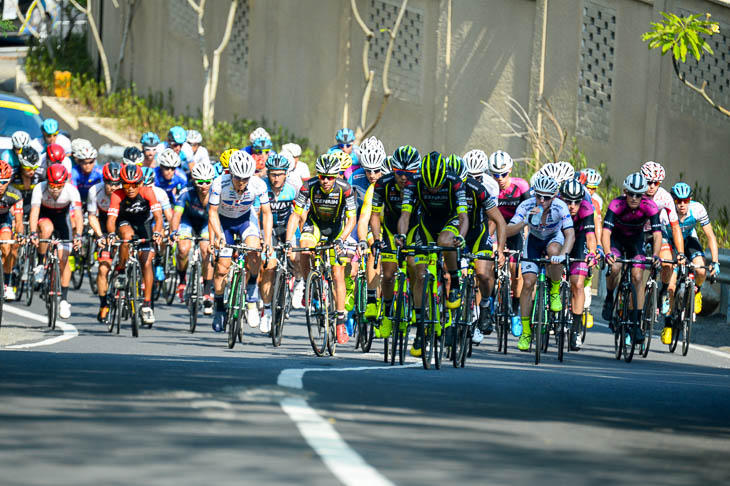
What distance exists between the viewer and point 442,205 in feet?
40.2

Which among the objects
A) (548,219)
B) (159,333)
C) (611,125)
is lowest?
(159,333)

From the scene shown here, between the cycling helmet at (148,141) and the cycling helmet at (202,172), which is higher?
the cycling helmet at (148,141)

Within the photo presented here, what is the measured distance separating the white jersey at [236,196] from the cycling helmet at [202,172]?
4.11 feet

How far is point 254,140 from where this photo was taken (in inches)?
687

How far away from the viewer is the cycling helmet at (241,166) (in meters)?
14.4

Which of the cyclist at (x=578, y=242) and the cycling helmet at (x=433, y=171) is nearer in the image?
the cycling helmet at (x=433, y=171)

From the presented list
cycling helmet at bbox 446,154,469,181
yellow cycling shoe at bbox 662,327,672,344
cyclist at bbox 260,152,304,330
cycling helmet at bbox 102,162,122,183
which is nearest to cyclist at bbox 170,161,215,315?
cyclist at bbox 260,152,304,330

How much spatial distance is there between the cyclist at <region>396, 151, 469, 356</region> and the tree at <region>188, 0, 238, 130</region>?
2069 cm

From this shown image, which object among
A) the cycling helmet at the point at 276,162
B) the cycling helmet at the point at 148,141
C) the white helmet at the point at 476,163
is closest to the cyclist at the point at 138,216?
the cycling helmet at the point at 276,162

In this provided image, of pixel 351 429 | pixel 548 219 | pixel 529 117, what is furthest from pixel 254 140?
pixel 351 429

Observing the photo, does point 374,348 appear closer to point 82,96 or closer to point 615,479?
point 615,479

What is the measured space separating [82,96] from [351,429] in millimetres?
32373

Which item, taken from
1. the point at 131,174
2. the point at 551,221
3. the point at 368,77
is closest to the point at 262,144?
the point at 131,174

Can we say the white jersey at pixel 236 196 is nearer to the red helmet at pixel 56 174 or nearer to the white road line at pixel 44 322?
the white road line at pixel 44 322
